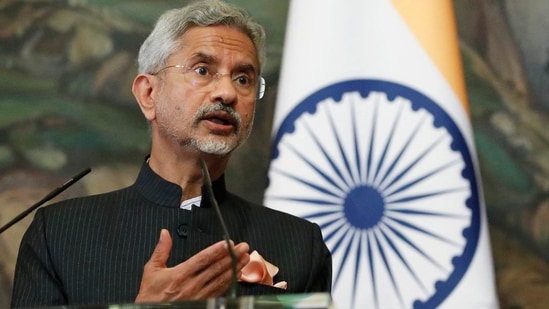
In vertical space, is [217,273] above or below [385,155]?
below

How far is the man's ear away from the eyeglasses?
4 centimetres

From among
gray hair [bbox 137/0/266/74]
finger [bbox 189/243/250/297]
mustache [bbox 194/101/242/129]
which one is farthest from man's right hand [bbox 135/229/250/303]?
gray hair [bbox 137/0/266/74]

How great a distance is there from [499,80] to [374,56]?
28.7 inches

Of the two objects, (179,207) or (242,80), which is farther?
(242,80)

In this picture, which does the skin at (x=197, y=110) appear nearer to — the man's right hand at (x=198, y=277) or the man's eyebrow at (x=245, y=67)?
the man's eyebrow at (x=245, y=67)

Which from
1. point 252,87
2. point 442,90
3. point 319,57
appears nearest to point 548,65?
point 442,90

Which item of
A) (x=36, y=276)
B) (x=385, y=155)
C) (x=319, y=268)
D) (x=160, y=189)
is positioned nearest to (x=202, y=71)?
(x=160, y=189)

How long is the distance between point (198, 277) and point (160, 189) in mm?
747

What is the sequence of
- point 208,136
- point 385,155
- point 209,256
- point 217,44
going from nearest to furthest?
point 209,256 → point 208,136 → point 217,44 → point 385,155

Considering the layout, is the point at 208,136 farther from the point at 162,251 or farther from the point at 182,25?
the point at 162,251

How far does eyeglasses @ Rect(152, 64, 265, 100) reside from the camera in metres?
3.26

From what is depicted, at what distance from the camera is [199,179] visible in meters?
3.27

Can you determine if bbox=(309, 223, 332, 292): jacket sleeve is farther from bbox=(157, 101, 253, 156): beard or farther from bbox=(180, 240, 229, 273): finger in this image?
bbox=(180, 240, 229, 273): finger

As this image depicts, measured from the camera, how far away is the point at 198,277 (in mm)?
2525
